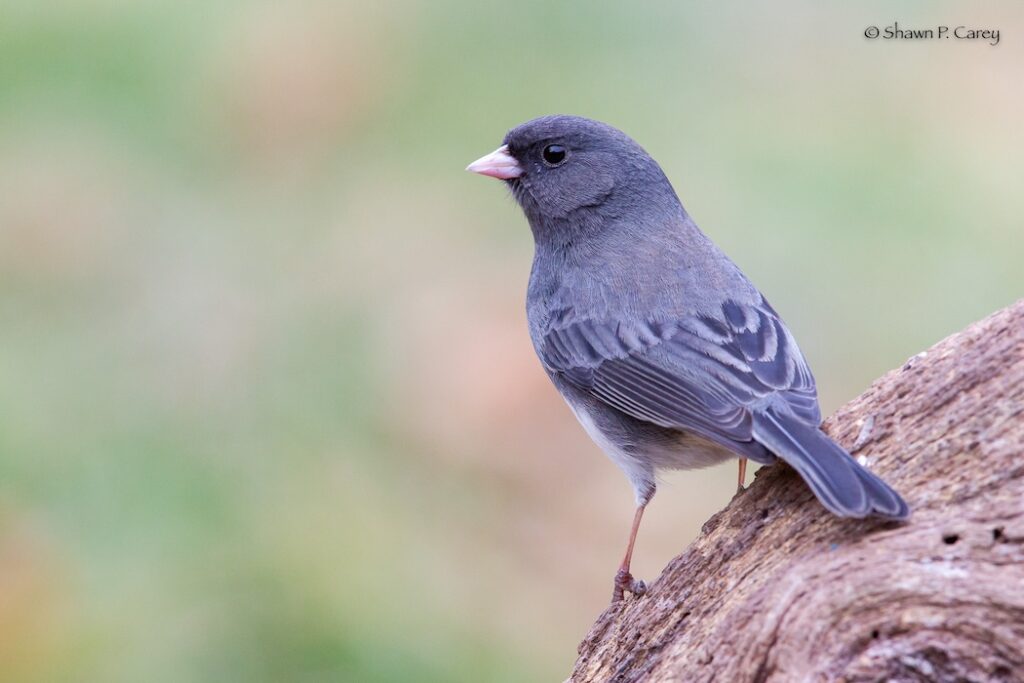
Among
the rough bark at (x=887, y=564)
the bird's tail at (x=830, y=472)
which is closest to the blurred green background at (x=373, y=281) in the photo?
the rough bark at (x=887, y=564)

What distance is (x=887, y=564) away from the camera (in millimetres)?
2227

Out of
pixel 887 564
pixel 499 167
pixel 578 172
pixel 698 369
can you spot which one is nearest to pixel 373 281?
pixel 499 167

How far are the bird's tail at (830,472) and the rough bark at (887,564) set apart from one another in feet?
0.23

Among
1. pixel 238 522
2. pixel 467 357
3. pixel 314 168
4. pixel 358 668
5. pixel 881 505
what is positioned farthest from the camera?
pixel 314 168

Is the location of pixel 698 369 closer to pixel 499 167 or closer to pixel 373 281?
pixel 499 167

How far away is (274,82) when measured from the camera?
6750mm

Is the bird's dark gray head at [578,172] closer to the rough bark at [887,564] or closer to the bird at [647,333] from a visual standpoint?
the bird at [647,333]

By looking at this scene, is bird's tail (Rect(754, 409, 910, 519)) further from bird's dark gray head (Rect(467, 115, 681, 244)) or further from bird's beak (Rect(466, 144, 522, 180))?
bird's beak (Rect(466, 144, 522, 180))

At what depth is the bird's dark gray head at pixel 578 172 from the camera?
3881 mm

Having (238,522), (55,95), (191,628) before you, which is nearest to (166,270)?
(55,95)

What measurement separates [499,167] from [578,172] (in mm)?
263

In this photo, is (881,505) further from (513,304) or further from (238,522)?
(513,304)

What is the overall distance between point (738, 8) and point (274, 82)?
272 cm

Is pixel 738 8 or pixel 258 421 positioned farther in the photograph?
pixel 738 8
